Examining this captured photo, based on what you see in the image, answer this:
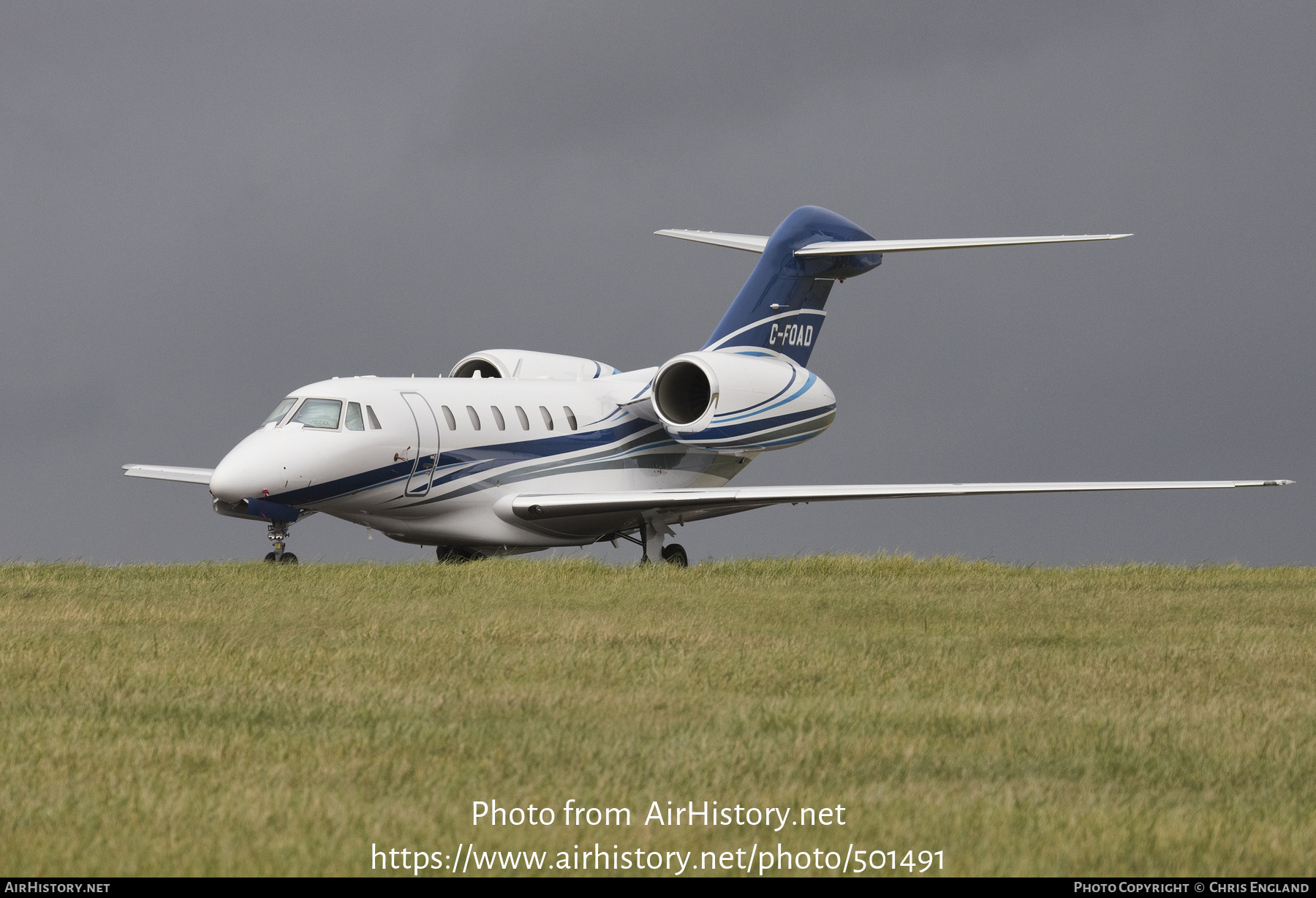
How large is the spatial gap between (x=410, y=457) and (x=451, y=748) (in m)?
12.8

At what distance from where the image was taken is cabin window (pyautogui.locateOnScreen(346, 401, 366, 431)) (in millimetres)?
19172

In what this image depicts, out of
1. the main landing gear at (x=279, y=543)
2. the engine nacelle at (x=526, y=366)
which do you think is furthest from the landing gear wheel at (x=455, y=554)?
the main landing gear at (x=279, y=543)

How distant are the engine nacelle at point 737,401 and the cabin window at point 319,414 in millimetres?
5551

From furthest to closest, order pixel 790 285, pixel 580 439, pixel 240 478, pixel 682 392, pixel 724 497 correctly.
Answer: pixel 790 285 < pixel 682 392 < pixel 580 439 < pixel 724 497 < pixel 240 478

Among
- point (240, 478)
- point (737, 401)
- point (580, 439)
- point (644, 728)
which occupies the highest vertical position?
point (737, 401)

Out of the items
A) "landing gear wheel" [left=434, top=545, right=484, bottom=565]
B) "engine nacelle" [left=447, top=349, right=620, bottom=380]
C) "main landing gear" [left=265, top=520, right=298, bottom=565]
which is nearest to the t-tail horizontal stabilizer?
"engine nacelle" [left=447, top=349, right=620, bottom=380]

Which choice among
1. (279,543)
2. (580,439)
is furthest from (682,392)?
(279,543)

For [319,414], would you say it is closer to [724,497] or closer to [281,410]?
[281,410]

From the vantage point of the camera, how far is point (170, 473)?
23.9 metres

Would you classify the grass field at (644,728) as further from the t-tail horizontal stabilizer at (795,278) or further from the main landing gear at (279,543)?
the t-tail horizontal stabilizer at (795,278)

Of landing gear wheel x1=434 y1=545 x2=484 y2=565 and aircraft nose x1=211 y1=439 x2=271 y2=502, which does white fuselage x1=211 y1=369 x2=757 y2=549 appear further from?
landing gear wheel x1=434 y1=545 x2=484 y2=565

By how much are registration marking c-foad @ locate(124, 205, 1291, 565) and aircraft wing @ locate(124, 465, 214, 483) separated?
4 centimetres

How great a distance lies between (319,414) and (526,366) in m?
6.69

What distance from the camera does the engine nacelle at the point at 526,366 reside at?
25328 mm
